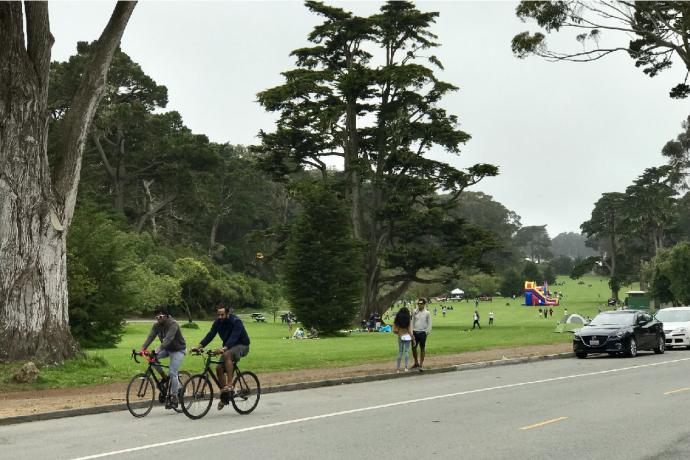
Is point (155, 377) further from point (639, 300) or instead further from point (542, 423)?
point (639, 300)

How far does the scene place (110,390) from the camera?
54.6 ft

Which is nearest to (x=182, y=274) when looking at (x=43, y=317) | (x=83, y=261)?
(x=83, y=261)

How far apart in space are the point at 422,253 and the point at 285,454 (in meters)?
44.0

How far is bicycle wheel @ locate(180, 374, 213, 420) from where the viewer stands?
40.9 ft

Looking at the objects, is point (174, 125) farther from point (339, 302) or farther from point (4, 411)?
point (4, 411)

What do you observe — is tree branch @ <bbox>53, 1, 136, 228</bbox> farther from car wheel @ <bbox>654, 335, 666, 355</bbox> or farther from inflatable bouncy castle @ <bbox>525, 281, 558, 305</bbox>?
inflatable bouncy castle @ <bbox>525, 281, 558, 305</bbox>

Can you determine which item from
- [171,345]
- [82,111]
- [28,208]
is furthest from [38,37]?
[171,345]

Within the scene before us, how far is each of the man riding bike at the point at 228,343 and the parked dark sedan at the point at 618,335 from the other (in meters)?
15.8

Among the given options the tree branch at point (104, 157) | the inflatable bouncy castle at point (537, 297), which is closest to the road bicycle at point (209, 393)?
the tree branch at point (104, 157)

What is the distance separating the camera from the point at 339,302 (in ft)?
153

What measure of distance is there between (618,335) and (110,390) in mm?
15825

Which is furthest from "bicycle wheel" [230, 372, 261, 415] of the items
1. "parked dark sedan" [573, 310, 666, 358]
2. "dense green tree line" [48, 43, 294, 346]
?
"dense green tree line" [48, 43, 294, 346]

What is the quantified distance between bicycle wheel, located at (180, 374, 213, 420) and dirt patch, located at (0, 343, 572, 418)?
250cm

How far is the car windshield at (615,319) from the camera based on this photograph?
27.0 m
